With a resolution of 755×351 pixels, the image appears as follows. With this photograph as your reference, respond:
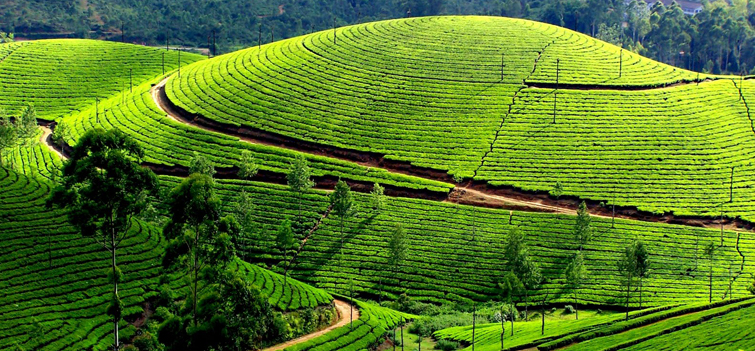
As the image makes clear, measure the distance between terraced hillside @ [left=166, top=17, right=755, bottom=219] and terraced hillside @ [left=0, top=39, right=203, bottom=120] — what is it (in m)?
12.1

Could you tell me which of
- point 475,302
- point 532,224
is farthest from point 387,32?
point 475,302

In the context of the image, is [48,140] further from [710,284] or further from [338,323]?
[710,284]

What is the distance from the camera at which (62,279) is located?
7225 cm

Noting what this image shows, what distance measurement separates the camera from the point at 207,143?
400 ft

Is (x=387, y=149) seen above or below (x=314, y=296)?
above

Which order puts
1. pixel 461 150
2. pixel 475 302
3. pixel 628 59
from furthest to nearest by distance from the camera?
1. pixel 628 59
2. pixel 461 150
3. pixel 475 302

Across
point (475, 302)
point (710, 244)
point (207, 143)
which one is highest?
point (207, 143)

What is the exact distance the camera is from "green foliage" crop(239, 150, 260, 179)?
109750mm

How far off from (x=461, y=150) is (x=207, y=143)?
3176 centimetres

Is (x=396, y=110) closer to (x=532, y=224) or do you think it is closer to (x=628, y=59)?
(x=532, y=224)

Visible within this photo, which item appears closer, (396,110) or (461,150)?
(461,150)

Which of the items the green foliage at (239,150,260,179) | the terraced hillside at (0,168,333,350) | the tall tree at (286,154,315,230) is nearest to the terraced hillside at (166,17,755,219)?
the green foliage at (239,150,260,179)

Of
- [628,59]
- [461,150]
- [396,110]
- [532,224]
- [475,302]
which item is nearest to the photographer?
[475,302]

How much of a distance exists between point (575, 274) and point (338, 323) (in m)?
26.5
